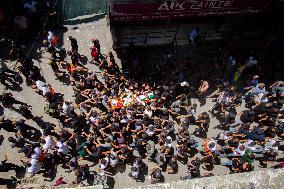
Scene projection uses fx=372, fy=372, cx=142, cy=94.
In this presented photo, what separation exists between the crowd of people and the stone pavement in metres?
0.23

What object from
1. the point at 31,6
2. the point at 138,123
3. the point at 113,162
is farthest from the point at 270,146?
the point at 31,6

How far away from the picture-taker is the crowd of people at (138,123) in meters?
15.8

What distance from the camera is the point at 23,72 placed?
17.7m

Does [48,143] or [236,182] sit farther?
[48,143]


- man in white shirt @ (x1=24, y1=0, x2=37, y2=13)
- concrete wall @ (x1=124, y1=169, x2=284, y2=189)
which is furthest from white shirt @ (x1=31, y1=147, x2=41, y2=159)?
man in white shirt @ (x1=24, y1=0, x2=37, y2=13)

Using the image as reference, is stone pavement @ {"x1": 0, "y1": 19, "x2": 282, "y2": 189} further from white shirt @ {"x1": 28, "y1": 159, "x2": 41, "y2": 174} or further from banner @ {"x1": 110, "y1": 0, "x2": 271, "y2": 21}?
banner @ {"x1": 110, "y1": 0, "x2": 271, "y2": 21}

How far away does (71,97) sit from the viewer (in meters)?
18.0

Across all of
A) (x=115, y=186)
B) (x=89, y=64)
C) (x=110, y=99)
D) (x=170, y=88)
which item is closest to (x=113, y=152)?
(x=115, y=186)

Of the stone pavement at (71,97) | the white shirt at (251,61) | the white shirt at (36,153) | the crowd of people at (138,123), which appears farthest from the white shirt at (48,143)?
the white shirt at (251,61)

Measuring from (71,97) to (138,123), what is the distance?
3.91 meters

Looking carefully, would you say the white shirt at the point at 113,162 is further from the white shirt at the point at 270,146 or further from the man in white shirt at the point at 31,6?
the man in white shirt at the point at 31,6

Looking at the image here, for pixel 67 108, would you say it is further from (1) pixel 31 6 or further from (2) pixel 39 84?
(1) pixel 31 6

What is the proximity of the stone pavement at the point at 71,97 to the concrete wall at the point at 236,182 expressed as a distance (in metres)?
4.61

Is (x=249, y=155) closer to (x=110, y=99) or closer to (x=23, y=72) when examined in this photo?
(x=110, y=99)
